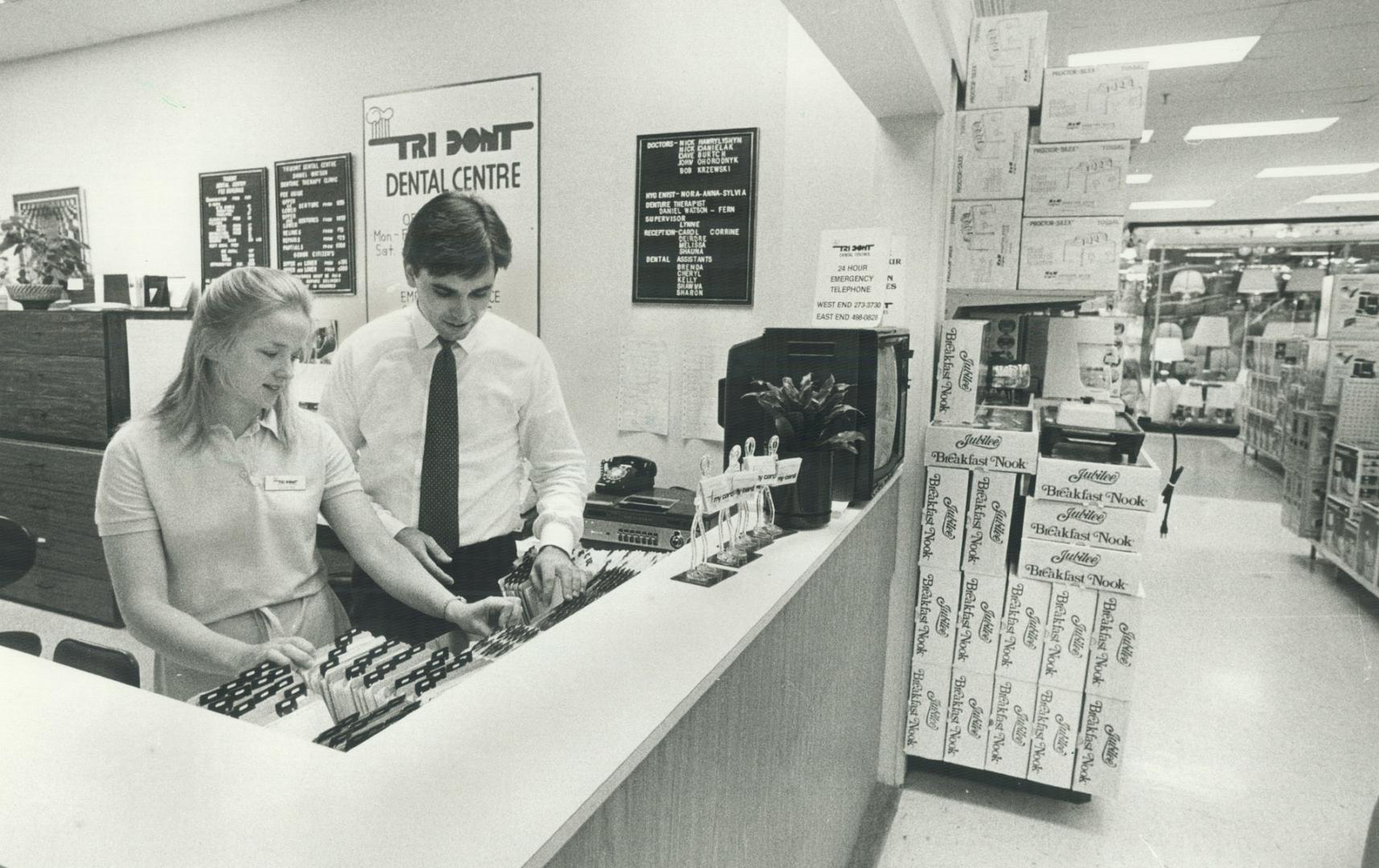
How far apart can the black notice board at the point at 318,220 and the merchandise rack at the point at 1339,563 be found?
5655 millimetres

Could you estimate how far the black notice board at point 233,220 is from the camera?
4109 millimetres

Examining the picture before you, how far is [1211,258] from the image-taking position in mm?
11383

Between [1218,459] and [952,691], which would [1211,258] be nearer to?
[1218,459]

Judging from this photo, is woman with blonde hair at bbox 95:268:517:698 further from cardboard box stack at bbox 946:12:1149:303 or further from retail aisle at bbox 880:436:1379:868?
cardboard box stack at bbox 946:12:1149:303

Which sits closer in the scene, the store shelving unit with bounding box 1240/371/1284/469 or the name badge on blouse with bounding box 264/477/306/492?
the name badge on blouse with bounding box 264/477/306/492

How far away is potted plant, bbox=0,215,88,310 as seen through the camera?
418 centimetres

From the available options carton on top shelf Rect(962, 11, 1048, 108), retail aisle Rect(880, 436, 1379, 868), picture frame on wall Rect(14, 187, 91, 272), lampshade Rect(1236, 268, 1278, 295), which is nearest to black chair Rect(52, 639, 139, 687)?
retail aisle Rect(880, 436, 1379, 868)

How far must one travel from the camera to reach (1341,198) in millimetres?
9312

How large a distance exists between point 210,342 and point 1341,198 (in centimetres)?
1169

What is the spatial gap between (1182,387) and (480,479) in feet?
38.0

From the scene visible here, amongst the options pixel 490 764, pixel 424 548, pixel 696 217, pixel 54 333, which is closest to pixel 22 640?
pixel 424 548

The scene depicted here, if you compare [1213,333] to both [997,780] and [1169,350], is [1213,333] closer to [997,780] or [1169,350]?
[1169,350]

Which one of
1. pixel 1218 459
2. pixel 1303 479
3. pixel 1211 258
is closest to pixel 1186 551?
pixel 1303 479

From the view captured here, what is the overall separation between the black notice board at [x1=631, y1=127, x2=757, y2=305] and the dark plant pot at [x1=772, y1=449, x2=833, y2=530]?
1.42 m
